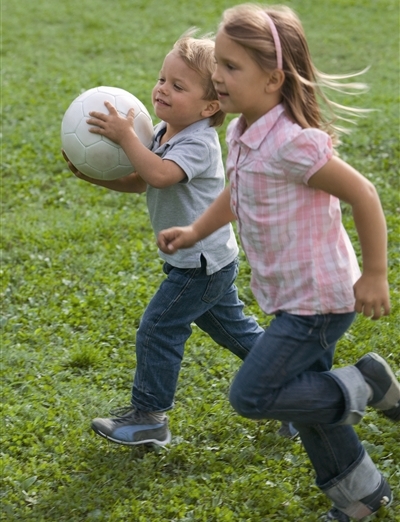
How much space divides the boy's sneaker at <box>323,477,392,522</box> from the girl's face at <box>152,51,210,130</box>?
164 centimetres

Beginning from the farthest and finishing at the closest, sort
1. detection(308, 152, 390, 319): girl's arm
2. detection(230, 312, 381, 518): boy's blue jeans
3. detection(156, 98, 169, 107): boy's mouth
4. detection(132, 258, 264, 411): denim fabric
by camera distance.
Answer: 1. detection(132, 258, 264, 411): denim fabric
2. detection(156, 98, 169, 107): boy's mouth
3. detection(230, 312, 381, 518): boy's blue jeans
4. detection(308, 152, 390, 319): girl's arm

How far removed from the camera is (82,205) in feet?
21.7

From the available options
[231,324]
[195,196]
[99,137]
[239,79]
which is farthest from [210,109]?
[231,324]

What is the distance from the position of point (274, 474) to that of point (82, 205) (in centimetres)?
350

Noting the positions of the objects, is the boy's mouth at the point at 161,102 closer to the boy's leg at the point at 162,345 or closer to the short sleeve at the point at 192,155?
the short sleeve at the point at 192,155

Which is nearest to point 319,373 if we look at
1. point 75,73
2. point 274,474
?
point 274,474

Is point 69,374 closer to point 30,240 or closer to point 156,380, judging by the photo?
point 156,380

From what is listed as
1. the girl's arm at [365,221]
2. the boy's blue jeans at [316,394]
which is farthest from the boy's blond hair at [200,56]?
the boy's blue jeans at [316,394]

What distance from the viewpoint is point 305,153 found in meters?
2.76

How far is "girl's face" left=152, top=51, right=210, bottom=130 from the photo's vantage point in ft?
11.4

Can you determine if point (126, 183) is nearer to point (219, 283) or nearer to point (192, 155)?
point (192, 155)

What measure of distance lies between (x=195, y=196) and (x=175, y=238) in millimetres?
431

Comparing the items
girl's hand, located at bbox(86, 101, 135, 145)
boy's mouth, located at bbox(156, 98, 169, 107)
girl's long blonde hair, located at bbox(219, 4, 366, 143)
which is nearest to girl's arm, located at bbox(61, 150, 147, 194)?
girl's hand, located at bbox(86, 101, 135, 145)

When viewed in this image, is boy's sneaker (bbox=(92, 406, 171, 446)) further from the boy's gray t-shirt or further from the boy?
the boy's gray t-shirt
